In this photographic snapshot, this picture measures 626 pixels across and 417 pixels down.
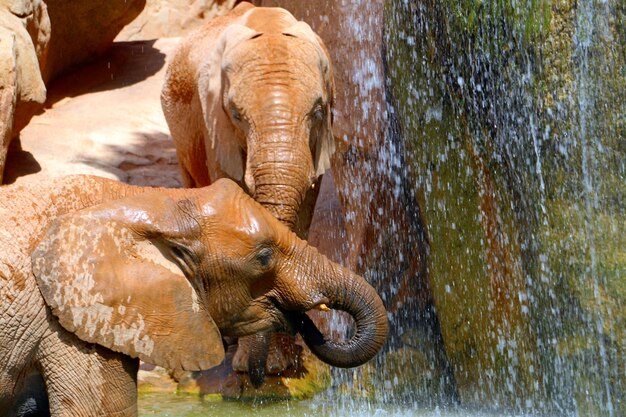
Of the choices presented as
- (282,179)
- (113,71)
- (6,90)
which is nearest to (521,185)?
(282,179)

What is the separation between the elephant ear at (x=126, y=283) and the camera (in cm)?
434

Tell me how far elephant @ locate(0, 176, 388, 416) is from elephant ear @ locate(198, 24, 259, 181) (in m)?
2.52

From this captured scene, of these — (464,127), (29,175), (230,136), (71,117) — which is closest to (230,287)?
(230,136)

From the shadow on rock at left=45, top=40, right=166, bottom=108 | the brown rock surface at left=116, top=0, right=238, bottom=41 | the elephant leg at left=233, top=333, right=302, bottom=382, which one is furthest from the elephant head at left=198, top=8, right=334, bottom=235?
the brown rock surface at left=116, top=0, right=238, bottom=41

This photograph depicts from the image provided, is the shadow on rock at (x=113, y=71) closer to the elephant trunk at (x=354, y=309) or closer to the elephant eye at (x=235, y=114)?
the elephant eye at (x=235, y=114)

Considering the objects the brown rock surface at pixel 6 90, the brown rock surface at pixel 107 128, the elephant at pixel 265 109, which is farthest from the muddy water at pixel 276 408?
the brown rock surface at pixel 107 128

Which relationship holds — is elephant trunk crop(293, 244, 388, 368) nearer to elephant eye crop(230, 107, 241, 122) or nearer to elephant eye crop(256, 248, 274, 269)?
elephant eye crop(256, 248, 274, 269)

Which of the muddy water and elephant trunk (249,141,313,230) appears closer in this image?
elephant trunk (249,141,313,230)

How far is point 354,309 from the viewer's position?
179 inches

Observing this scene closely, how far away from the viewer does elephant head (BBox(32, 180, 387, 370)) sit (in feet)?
14.3

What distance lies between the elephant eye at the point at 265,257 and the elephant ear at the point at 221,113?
2592mm

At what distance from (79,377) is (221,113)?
121 inches

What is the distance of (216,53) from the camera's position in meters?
7.42

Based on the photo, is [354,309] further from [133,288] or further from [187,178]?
[187,178]
